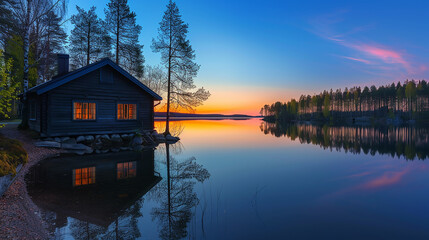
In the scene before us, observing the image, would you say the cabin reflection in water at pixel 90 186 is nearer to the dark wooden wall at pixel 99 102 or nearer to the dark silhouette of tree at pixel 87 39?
the dark wooden wall at pixel 99 102

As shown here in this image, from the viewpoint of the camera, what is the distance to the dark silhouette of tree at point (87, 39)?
27203 millimetres

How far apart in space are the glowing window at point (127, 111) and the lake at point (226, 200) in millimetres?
7860

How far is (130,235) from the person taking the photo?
511cm

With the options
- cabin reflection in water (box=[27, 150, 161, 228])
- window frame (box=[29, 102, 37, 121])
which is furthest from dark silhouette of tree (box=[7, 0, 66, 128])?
cabin reflection in water (box=[27, 150, 161, 228])

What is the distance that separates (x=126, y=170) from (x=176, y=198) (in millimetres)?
4488

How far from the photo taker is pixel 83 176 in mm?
9594

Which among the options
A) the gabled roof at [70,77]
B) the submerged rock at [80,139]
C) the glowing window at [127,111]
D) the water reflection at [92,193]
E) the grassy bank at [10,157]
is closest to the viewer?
the water reflection at [92,193]

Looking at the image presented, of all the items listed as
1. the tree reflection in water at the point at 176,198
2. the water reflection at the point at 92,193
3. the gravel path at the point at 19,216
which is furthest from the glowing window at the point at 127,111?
the gravel path at the point at 19,216

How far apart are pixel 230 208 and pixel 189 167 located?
5.83 metres

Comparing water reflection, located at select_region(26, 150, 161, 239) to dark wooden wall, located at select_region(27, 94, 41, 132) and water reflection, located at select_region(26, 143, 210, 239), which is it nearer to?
water reflection, located at select_region(26, 143, 210, 239)

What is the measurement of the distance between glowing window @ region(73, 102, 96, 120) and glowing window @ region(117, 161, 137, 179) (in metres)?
8.71

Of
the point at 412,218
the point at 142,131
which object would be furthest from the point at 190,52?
the point at 412,218

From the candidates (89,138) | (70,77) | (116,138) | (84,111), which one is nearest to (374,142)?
(116,138)

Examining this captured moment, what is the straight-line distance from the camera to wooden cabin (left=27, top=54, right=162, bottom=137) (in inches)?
652
